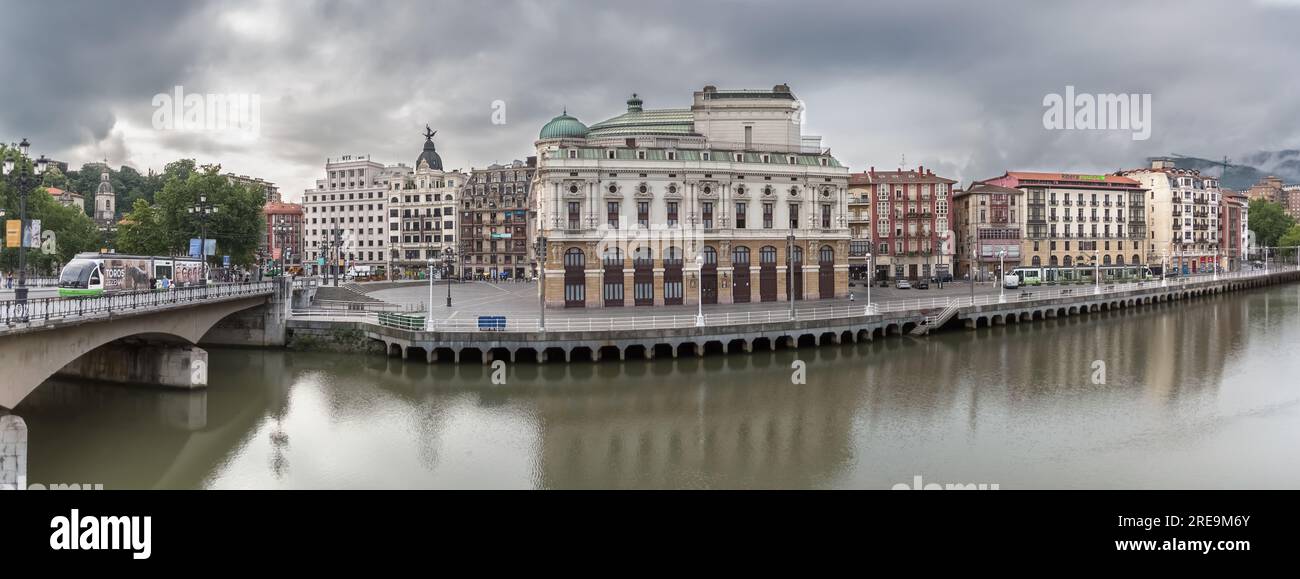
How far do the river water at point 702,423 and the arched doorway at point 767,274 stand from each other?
20.1 m

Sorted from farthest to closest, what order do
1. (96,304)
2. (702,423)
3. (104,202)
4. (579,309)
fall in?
(104,202) < (579,309) < (702,423) < (96,304)

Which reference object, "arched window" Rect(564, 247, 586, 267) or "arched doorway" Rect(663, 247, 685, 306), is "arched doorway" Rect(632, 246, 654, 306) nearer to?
"arched doorway" Rect(663, 247, 685, 306)

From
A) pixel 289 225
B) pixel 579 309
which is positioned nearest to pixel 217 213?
pixel 579 309

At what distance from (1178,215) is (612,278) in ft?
379

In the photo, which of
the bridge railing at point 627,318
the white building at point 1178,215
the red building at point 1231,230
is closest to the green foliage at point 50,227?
the bridge railing at point 627,318

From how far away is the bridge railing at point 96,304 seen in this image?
924 inches

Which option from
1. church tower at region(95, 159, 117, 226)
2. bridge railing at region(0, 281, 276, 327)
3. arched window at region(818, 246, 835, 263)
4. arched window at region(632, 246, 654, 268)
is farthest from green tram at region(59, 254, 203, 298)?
church tower at region(95, 159, 117, 226)

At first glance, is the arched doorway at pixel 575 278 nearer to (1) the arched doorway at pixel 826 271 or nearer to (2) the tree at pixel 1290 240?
(1) the arched doorway at pixel 826 271

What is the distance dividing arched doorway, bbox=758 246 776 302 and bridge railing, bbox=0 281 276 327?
43504 mm

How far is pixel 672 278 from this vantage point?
6562 cm

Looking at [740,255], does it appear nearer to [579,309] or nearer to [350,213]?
[579,309]

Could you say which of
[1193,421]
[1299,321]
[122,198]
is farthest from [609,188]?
[122,198]
